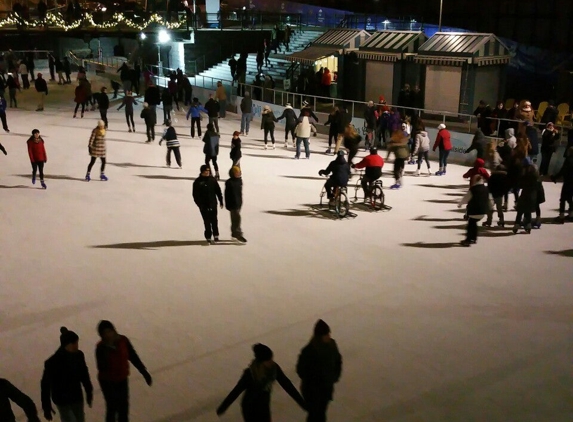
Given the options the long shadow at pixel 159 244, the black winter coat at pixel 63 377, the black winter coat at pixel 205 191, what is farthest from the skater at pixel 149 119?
the black winter coat at pixel 63 377

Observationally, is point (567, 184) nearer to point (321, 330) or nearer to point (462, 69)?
point (321, 330)

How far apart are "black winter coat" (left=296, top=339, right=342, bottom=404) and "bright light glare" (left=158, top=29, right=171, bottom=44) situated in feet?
93.4

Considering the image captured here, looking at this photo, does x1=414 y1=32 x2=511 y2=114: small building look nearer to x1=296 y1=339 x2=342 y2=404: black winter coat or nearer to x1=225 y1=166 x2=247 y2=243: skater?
x1=225 y1=166 x2=247 y2=243: skater

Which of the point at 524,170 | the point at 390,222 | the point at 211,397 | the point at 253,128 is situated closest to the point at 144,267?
the point at 211,397

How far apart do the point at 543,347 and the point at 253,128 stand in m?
16.9

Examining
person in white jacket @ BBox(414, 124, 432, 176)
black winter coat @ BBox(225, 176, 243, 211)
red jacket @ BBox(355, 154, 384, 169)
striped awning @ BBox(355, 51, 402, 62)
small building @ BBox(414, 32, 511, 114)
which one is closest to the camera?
black winter coat @ BBox(225, 176, 243, 211)

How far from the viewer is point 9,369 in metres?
6.91

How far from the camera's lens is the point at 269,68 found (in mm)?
31406

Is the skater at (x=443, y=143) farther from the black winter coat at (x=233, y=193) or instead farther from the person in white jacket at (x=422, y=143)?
the black winter coat at (x=233, y=193)

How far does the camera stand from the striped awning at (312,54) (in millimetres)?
26359

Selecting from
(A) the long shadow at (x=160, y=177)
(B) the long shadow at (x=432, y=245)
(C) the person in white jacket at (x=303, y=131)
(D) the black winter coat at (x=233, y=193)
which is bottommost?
(B) the long shadow at (x=432, y=245)

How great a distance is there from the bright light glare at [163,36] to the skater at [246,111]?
11.9 m

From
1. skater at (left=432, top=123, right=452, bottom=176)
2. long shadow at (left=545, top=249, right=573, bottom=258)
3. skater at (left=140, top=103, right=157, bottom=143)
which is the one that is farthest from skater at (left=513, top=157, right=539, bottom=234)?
skater at (left=140, top=103, right=157, bottom=143)

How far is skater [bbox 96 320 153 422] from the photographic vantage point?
525 cm
